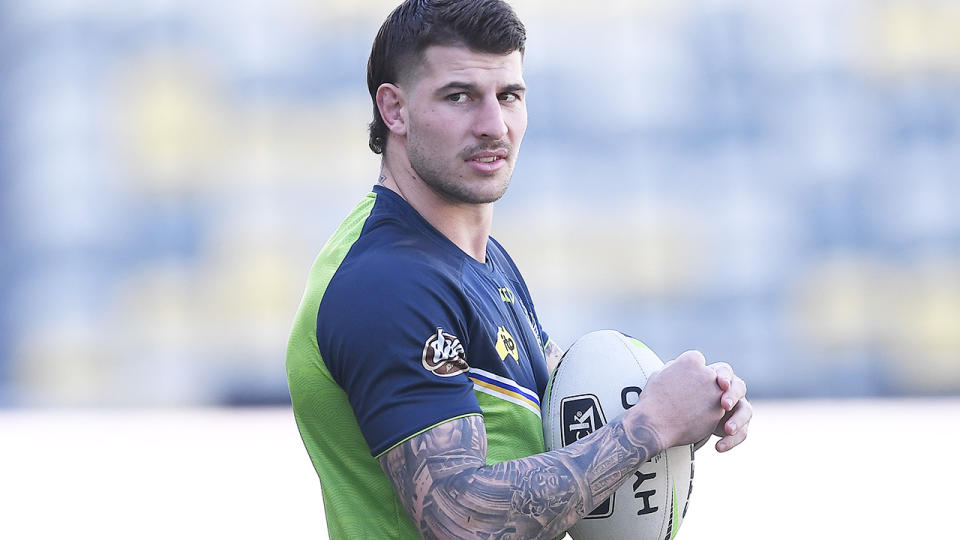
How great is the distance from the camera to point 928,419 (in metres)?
9.45

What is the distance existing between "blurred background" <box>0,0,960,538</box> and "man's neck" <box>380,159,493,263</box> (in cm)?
763

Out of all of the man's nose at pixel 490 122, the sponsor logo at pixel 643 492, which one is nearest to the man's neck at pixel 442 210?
the man's nose at pixel 490 122

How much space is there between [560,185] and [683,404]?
26.5ft

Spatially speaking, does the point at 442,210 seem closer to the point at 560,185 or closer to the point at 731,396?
the point at 731,396

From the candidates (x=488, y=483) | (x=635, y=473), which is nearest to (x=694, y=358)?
(x=635, y=473)

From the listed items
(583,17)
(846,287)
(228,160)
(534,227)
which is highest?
(583,17)

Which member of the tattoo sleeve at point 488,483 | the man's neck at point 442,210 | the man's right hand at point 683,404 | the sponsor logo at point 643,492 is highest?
the man's neck at point 442,210

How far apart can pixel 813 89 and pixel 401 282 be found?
29.4ft

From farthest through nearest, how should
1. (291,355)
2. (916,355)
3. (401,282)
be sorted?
(916,355)
(291,355)
(401,282)

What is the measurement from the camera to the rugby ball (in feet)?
8.25

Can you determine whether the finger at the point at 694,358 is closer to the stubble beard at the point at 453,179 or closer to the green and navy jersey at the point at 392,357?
the green and navy jersey at the point at 392,357

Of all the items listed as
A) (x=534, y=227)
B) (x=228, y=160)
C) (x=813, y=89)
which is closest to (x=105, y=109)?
(x=228, y=160)

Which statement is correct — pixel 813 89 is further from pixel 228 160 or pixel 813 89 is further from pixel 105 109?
pixel 105 109

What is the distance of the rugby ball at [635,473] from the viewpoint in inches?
99.0
